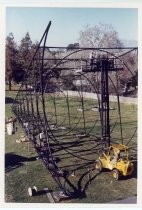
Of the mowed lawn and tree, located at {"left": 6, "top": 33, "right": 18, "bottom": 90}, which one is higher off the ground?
tree, located at {"left": 6, "top": 33, "right": 18, "bottom": 90}

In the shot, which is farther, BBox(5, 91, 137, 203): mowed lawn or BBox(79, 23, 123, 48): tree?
BBox(79, 23, 123, 48): tree

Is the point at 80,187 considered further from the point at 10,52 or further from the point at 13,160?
the point at 10,52

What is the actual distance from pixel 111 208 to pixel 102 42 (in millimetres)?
4681

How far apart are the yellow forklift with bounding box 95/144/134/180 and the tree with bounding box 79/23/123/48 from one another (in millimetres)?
2612

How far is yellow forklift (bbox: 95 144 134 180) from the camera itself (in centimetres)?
805

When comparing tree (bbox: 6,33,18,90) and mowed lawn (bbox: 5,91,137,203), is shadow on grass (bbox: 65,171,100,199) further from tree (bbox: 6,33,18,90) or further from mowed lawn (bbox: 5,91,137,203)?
tree (bbox: 6,33,18,90)

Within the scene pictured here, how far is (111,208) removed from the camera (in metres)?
7.11

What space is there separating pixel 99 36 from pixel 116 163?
3.39 metres

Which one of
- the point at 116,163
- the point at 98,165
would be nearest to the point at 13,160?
the point at 98,165

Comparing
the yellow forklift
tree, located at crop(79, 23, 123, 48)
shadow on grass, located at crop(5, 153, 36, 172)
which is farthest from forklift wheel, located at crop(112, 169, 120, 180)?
tree, located at crop(79, 23, 123, 48)

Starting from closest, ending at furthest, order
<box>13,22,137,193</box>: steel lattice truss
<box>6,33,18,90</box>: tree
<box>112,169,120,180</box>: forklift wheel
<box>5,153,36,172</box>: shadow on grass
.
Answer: <box>6,33,18,90</box>: tree, <box>112,169,120,180</box>: forklift wheel, <box>13,22,137,193</box>: steel lattice truss, <box>5,153,36,172</box>: shadow on grass

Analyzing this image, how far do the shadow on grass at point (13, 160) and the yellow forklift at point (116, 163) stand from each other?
1.78m

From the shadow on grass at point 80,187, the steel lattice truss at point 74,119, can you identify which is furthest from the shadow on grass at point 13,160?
the shadow on grass at point 80,187
